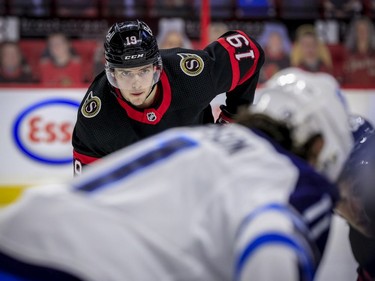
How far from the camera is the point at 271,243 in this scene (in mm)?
1098

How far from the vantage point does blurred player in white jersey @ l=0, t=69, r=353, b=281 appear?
3.73 ft

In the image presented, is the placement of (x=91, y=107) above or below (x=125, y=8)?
above

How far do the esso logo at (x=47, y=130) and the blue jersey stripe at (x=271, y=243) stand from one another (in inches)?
147

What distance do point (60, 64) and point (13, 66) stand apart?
357 millimetres

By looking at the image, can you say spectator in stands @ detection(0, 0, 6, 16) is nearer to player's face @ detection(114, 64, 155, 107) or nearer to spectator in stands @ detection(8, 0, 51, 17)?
spectator in stands @ detection(8, 0, 51, 17)

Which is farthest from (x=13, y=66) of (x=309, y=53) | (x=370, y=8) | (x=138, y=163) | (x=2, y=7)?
(x=138, y=163)

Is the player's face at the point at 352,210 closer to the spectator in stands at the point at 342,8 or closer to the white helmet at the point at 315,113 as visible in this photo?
the white helmet at the point at 315,113

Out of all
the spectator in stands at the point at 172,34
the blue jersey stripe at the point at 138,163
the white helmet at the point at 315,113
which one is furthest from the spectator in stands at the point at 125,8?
the blue jersey stripe at the point at 138,163

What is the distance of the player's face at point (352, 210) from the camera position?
6.09 ft

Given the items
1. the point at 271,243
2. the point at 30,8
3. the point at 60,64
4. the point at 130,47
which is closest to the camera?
the point at 271,243

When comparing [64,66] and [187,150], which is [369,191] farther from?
[64,66]

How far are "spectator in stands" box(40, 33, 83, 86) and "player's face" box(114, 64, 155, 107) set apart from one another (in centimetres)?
262

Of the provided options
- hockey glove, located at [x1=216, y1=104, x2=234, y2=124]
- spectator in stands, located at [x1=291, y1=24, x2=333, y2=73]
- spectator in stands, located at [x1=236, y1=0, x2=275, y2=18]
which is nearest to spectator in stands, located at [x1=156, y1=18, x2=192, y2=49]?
spectator in stands, located at [x1=236, y1=0, x2=275, y2=18]

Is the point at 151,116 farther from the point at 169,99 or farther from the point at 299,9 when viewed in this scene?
the point at 299,9
